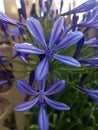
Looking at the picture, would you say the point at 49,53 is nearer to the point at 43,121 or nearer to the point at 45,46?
the point at 45,46

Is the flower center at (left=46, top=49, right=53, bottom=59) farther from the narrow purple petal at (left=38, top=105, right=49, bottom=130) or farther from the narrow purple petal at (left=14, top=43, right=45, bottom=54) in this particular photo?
the narrow purple petal at (left=38, top=105, right=49, bottom=130)

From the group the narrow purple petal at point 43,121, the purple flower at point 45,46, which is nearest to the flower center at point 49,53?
the purple flower at point 45,46

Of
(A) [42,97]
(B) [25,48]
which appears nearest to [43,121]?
(A) [42,97]

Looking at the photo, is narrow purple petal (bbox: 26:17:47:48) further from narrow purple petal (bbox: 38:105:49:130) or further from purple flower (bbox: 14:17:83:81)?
narrow purple petal (bbox: 38:105:49:130)

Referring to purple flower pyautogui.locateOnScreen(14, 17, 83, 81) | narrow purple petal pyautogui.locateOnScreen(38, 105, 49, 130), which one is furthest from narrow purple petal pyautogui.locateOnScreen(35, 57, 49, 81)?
narrow purple petal pyautogui.locateOnScreen(38, 105, 49, 130)

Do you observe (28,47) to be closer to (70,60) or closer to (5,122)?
(70,60)

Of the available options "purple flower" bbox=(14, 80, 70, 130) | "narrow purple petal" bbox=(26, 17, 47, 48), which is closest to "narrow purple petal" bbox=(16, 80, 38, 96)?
"purple flower" bbox=(14, 80, 70, 130)

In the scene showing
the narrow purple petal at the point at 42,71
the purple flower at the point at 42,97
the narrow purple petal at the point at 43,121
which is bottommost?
the narrow purple petal at the point at 43,121

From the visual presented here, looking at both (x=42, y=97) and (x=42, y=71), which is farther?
(x=42, y=97)

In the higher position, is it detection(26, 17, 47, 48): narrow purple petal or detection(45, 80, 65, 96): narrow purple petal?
detection(26, 17, 47, 48): narrow purple petal

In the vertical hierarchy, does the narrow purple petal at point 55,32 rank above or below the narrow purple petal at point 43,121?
above

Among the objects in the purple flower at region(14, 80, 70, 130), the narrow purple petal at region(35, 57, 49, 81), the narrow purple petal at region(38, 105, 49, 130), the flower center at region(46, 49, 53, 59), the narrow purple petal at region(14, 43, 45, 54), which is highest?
the narrow purple petal at region(14, 43, 45, 54)

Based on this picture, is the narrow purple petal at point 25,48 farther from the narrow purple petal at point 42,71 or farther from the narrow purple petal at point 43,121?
the narrow purple petal at point 43,121
